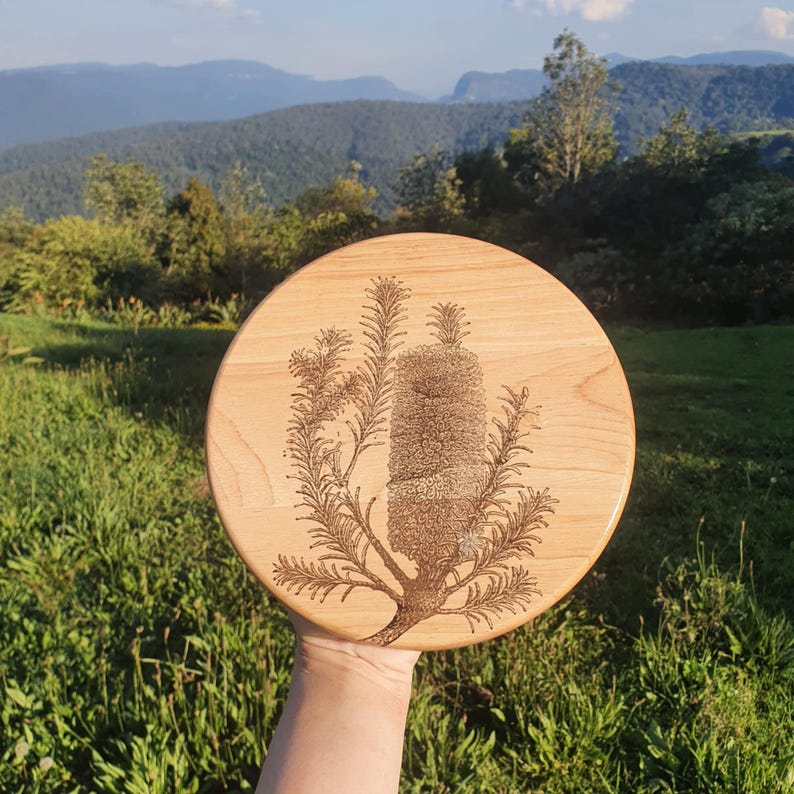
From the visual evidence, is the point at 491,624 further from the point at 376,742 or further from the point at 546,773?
the point at 546,773

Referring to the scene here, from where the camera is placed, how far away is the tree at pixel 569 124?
23438 mm

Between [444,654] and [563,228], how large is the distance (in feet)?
→ 52.6

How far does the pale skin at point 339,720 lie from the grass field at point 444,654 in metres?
0.83

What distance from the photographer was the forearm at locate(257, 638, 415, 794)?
1.33 meters

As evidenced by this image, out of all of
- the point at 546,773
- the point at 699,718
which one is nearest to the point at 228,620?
the point at 546,773

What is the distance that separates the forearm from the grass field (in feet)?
2.80

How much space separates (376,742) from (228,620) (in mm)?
1921

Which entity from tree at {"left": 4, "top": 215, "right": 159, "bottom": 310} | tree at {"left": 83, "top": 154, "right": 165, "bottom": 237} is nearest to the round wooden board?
tree at {"left": 4, "top": 215, "right": 159, "bottom": 310}

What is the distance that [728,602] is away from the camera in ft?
9.23

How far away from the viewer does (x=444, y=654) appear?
2.96m

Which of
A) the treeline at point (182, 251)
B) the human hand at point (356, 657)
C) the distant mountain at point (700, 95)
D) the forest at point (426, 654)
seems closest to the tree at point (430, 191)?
the treeline at point (182, 251)

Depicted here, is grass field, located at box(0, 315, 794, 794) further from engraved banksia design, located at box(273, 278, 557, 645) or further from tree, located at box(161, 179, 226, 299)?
tree, located at box(161, 179, 226, 299)

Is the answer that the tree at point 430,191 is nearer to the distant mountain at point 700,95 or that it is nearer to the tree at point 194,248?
the tree at point 194,248

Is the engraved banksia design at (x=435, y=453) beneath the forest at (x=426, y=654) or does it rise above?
above
